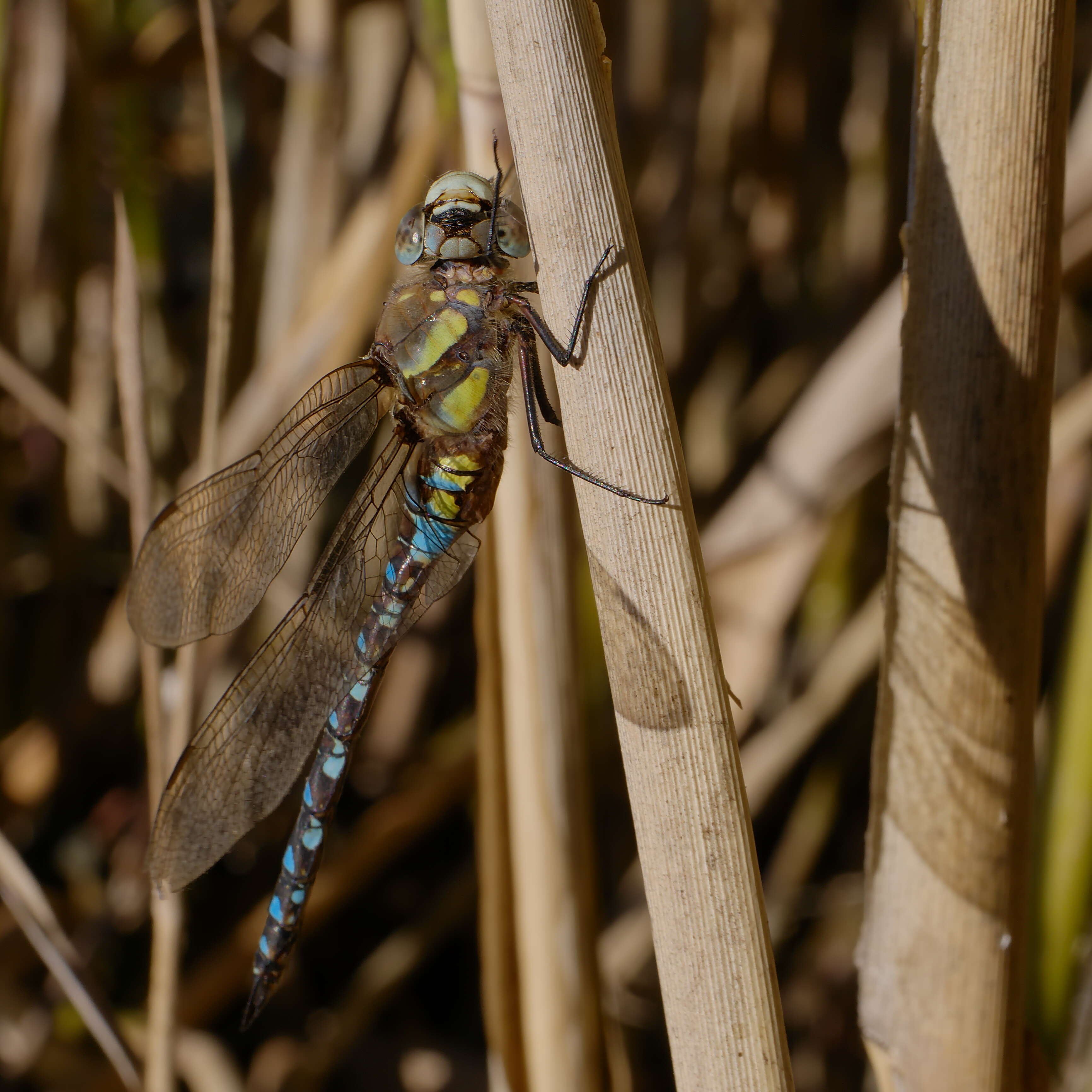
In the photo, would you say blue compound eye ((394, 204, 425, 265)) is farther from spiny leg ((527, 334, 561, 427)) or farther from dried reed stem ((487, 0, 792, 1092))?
dried reed stem ((487, 0, 792, 1092))

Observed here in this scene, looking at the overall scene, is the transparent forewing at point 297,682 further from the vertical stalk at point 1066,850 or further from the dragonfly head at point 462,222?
the vertical stalk at point 1066,850

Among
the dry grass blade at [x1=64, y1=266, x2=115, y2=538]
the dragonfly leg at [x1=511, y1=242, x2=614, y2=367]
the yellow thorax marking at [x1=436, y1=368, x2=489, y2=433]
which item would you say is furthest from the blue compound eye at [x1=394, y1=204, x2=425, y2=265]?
the dry grass blade at [x1=64, y1=266, x2=115, y2=538]

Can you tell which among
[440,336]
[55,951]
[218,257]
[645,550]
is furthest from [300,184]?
[645,550]

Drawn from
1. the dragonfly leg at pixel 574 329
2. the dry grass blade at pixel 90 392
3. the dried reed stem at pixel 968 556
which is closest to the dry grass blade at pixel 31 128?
the dry grass blade at pixel 90 392

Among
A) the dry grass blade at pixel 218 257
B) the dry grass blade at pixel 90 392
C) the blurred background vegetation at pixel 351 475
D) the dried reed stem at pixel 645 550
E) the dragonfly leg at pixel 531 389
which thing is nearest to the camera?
the dried reed stem at pixel 645 550

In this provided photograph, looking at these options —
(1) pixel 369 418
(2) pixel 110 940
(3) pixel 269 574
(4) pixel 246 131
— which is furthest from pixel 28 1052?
(4) pixel 246 131

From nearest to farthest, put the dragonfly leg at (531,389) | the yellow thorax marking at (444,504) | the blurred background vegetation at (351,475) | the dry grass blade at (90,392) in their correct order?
the dragonfly leg at (531,389)
the yellow thorax marking at (444,504)
the blurred background vegetation at (351,475)
the dry grass blade at (90,392)

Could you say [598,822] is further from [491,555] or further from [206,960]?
[491,555]
